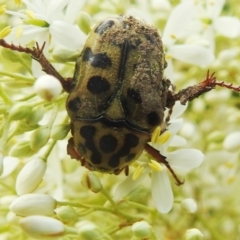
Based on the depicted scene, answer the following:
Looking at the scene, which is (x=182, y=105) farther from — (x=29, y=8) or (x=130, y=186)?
(x=29, y=8)

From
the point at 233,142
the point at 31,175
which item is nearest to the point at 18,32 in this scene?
the point at 31,175

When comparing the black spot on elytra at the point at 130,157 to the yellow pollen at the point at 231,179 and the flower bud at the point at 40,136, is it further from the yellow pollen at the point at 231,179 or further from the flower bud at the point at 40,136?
the yellow pollen at the point at 231,179

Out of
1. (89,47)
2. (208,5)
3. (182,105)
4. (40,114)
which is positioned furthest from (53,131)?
(208,5)

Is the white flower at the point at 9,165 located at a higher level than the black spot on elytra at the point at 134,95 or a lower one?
lower

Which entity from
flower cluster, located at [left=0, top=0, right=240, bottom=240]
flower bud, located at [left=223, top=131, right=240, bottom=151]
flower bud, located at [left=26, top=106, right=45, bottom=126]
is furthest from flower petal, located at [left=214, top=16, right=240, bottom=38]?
flower bud, located at [left=26, top=106, right=45, bottom=126]

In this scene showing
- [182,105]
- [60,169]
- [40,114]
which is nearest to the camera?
[40,114]

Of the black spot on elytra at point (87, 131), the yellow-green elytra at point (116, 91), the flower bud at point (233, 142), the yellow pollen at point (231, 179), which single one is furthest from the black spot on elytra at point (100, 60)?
the yellow pollen at point (231, 179)
